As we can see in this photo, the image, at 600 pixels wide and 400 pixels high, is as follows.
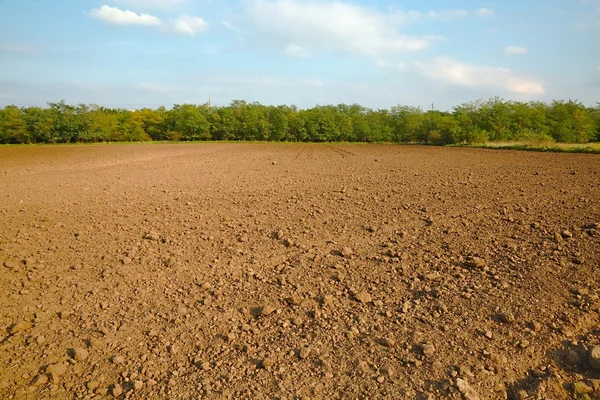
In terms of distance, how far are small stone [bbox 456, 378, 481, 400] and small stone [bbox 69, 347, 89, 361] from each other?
342cm

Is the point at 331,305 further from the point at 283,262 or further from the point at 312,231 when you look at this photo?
the point at 312,231

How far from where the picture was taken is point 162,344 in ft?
12.2

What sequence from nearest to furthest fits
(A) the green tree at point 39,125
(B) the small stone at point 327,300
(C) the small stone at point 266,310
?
1. (C) the small stone at point 266,310
2. (B) the small stone at point 327,300
3. (A) the green tree at point 39,125

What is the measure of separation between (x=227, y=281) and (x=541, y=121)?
2399 inches

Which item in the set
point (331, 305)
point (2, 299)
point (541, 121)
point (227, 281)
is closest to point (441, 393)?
point (331, 305)

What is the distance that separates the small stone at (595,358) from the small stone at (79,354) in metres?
4.78

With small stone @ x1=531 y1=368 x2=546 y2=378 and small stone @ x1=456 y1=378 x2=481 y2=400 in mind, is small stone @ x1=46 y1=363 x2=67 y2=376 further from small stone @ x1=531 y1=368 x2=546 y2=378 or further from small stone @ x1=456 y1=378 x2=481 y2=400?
small stone @ x1=531 y1=368 x2=546 y2=378

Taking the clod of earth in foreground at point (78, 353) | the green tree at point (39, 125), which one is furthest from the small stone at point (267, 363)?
the green tree at point (39, 125)

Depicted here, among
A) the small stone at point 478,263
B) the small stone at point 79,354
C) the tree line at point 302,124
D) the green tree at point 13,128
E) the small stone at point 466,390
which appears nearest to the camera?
the small stone at point 466,390

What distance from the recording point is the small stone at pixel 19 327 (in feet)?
12.8

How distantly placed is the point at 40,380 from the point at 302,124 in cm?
7516

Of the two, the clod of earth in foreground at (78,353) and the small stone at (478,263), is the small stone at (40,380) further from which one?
the small stone at (478,263)

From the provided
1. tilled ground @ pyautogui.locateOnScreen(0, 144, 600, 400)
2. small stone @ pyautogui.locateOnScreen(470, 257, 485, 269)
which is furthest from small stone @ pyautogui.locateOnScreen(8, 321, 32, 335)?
small stone @ pyautogui.locateOnScreen(470, 257, 485, 269)

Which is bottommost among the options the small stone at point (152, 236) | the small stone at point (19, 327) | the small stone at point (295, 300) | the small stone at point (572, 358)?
the small stone at point (19, 327)
